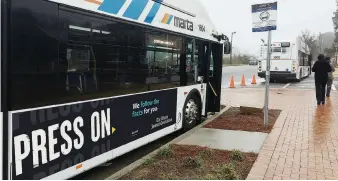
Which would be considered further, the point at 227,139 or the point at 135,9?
the point at 227,139

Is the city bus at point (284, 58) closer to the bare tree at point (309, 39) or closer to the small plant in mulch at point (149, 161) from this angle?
the small plant in mulch at point (149, 161)

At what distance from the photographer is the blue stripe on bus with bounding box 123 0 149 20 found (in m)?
5.25

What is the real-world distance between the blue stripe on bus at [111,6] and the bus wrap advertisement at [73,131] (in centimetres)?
115

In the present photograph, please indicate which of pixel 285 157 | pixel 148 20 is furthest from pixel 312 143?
pixel 148 20

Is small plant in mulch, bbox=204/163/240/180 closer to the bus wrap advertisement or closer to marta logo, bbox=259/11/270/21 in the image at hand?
the bus wrap advertisement

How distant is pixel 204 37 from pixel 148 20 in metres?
2.91

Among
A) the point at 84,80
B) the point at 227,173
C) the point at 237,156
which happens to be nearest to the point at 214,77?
the point at 237,156

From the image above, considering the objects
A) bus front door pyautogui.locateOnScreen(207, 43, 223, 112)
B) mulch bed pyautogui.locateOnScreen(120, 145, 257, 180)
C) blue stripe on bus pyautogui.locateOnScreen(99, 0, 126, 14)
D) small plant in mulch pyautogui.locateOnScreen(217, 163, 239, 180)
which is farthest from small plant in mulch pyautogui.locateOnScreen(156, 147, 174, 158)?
bus front door pyautogui.locateOnScreen(207, 43, 223, 112)

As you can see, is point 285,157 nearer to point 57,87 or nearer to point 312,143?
point 312,143

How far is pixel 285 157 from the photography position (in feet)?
18.9

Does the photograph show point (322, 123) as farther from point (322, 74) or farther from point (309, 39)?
point (309, 39)

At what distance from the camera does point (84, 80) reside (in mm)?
4402

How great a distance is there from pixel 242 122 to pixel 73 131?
5.37 metres

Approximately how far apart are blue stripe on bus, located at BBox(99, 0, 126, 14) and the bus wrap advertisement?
115cm
